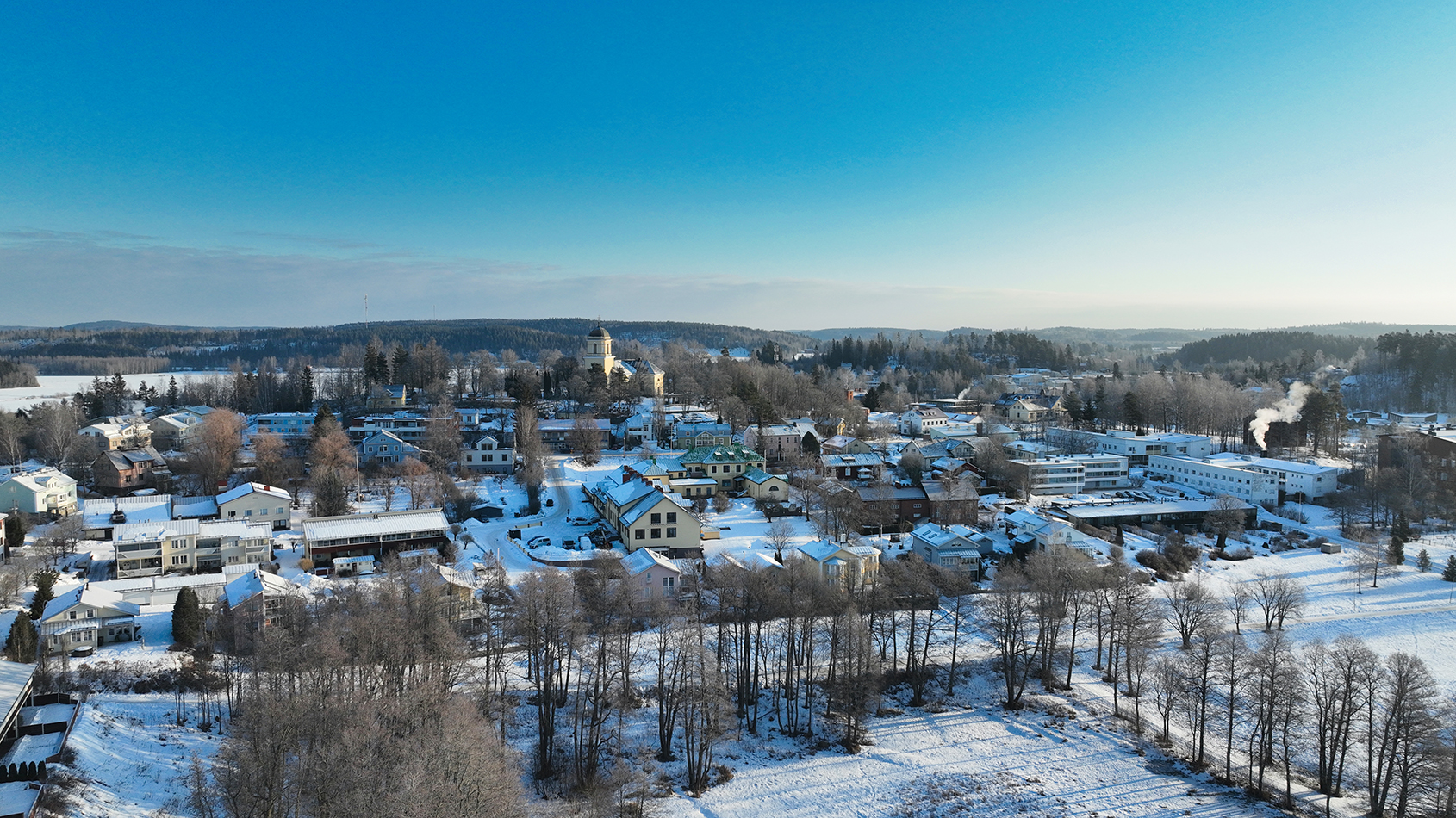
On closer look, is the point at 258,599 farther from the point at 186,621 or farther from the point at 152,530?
the point at 152,530

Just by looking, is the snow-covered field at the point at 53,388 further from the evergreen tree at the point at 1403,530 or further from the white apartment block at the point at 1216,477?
the evergreen tree at the point at 1403,530

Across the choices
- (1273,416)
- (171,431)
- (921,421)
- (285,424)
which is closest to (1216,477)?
(1273,416)

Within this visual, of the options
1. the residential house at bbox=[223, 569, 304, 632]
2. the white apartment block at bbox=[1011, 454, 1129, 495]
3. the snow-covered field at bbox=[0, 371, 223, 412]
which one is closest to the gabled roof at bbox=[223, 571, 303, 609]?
the residential house at bbox=[223, 569, 304, 632]

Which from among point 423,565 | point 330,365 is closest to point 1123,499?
point 423,565

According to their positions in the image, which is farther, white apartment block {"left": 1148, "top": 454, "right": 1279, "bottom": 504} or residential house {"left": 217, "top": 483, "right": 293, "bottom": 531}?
white apartment block {"left": 1148, "top": 454, "right": 1279, "bottom": 504}

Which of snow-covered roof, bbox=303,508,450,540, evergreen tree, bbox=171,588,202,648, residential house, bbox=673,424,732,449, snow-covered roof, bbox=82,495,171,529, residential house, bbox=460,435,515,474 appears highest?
residential house, bbox=673,424,732,449

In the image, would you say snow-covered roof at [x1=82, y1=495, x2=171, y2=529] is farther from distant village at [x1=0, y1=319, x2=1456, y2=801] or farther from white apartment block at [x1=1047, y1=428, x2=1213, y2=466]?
white apartment block at [x1=1047, y1=428, x2=1213, y2=466]

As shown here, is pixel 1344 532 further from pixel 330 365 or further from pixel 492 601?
pixel 330 365
